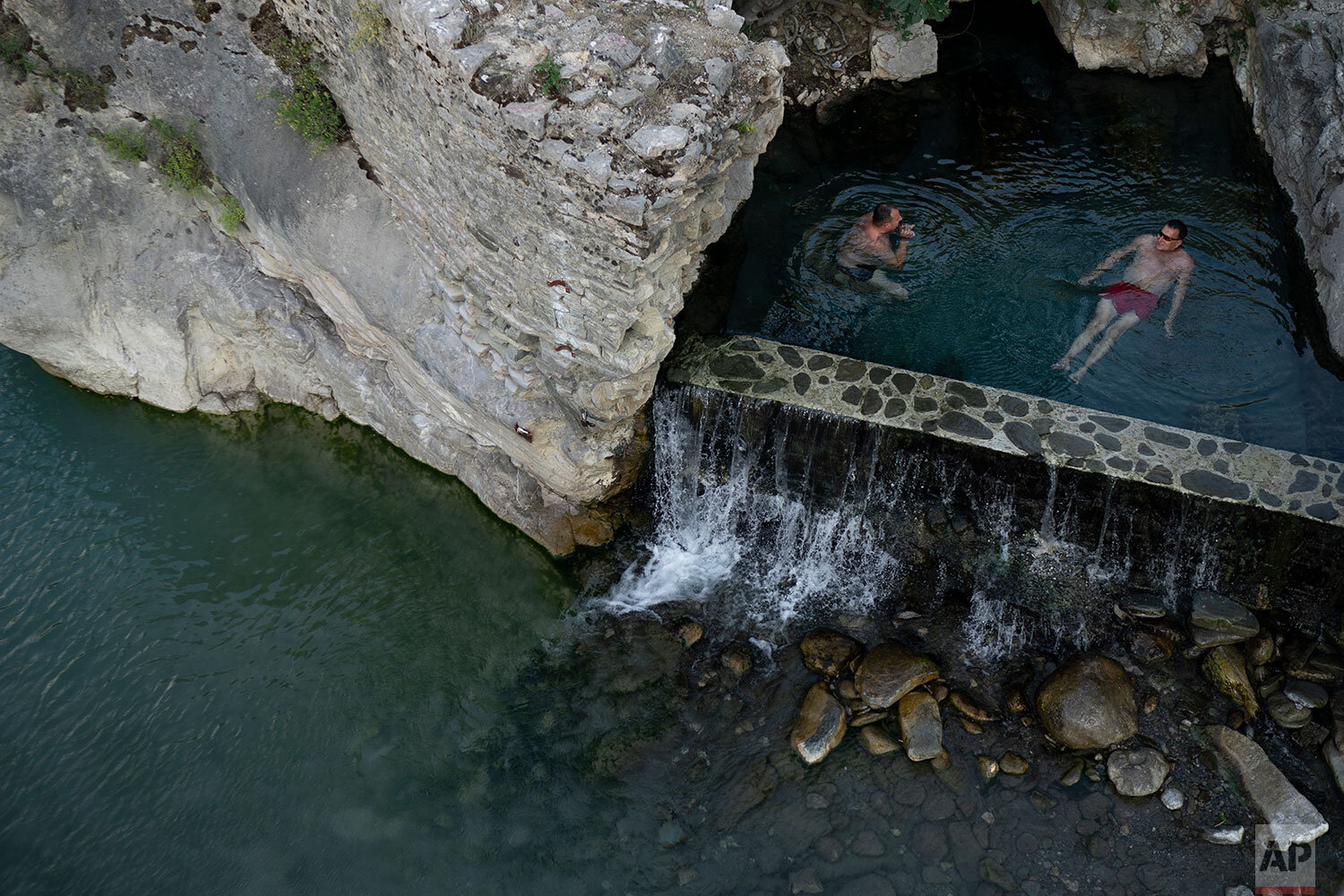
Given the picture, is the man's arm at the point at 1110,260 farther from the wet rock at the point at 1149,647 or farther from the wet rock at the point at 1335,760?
the wet rock at the point at 1335,760

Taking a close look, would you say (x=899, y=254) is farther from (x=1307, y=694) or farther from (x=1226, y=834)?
(x=1226, y=834)

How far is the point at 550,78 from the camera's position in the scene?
5082mm

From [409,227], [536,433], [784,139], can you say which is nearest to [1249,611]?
[536,433]

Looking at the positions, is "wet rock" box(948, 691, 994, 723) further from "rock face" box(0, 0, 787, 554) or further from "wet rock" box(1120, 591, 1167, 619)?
"rock face" box(0, 0, 787, 554)

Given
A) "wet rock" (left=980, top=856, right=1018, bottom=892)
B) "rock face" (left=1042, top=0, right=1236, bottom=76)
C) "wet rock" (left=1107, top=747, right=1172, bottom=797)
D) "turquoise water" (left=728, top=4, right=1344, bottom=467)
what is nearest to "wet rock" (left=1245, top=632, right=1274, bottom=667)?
"wet rock" (left=1107, top=747, right=1172, bottom=797)

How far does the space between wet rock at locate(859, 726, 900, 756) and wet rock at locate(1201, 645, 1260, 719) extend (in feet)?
7.84

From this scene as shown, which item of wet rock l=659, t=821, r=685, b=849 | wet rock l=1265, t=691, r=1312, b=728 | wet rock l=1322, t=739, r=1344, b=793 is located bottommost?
wet rock l=659, t=821, r=685, b=849

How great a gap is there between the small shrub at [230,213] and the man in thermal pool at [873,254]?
5136 millimetres

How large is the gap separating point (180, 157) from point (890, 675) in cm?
678

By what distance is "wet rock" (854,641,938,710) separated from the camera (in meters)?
6.48

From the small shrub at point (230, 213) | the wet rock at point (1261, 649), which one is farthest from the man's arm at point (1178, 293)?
the small shrub at point (230, 213)

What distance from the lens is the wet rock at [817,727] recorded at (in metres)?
6.30

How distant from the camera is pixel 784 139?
31.0 feet

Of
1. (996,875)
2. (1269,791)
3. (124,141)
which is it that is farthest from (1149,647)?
(124,141)
